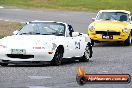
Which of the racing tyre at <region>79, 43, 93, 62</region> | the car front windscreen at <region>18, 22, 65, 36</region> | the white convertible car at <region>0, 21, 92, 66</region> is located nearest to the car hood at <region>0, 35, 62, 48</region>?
the white convertible car at <region>0, 21, 92, 66</region>

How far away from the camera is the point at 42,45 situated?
52.5ft

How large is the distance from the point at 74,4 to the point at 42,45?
46.0m

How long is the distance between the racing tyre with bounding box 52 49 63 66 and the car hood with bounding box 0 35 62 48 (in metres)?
0.33

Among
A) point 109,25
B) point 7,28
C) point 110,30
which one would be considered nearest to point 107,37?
point 110,30

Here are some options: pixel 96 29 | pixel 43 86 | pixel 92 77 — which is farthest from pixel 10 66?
pixel 96 29

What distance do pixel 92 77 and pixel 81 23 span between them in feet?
112

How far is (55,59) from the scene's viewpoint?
53.3 ft

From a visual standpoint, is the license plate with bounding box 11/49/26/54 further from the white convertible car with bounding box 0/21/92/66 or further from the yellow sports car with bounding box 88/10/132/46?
the yellow sports car with bounding box 88/10/132/46

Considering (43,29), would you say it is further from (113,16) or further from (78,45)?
(113,16)

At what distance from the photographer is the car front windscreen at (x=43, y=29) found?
17.5 metres

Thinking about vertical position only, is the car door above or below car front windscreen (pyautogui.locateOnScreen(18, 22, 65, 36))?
below

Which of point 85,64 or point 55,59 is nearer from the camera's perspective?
point 55,59

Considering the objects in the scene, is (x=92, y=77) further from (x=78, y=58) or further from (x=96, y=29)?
(x=96, y=29)

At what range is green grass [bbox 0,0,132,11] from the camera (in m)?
58.9
